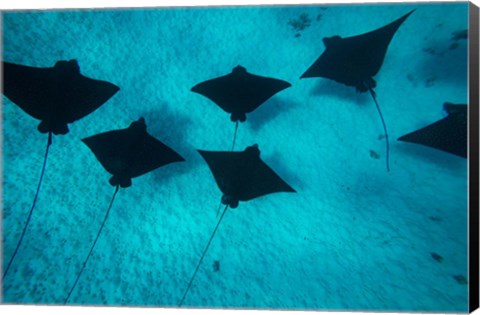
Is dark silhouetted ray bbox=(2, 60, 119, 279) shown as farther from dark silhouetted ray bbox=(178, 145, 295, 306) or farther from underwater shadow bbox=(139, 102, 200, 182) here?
dark silhouetted ray bbox=(178, 145, 295, 306)

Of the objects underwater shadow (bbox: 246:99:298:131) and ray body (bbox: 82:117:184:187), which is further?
underwater shadow (bbox: 246:99:298:131)

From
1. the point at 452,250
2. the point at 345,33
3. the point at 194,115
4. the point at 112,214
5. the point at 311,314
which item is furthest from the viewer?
the point at 194,115

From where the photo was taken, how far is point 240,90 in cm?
336

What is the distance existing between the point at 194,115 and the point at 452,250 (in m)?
3.01

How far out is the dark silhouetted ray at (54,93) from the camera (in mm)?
3059

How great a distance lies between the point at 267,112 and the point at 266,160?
2.06 feet

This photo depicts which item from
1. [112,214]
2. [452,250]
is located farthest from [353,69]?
[112,214]

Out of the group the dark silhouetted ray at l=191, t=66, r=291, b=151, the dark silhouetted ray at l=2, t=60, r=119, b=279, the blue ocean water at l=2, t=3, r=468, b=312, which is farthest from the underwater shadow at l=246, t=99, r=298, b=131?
the dark silhouetted ray at l=2, t=60, r=119, b=279

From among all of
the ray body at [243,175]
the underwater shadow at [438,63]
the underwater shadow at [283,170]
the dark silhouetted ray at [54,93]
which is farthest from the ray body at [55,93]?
the underwater shadow at [438,63]

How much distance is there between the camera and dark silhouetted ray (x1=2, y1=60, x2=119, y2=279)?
306 cm

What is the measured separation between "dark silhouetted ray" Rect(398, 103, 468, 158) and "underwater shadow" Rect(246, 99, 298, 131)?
1322mm

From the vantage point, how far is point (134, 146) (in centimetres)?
314

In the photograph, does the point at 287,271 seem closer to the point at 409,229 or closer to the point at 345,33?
the point at 409,229

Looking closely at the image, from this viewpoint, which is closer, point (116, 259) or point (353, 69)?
point (116, 259)
